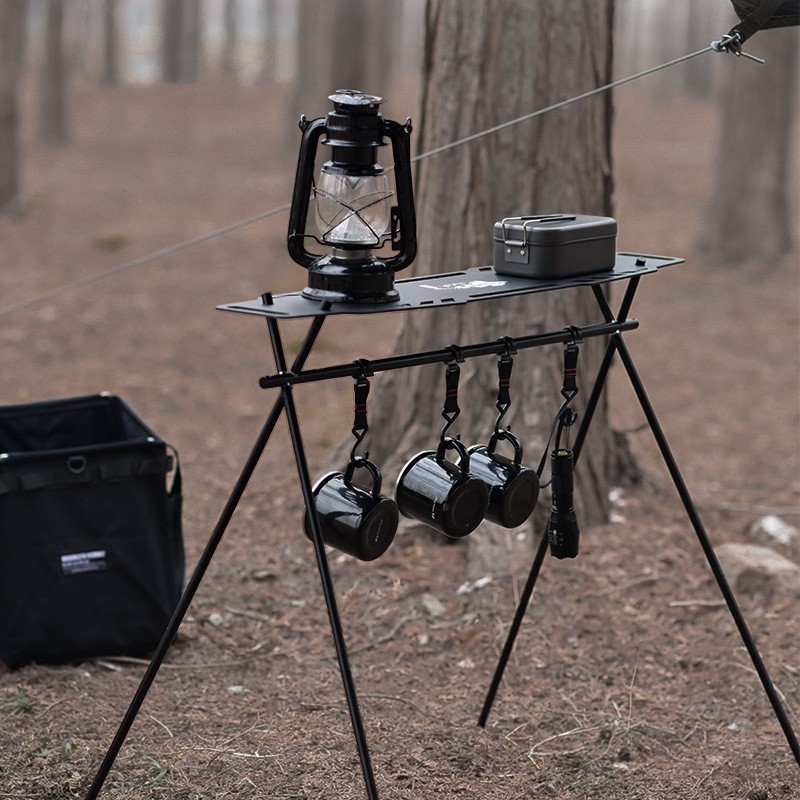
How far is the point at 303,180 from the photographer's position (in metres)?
2.47

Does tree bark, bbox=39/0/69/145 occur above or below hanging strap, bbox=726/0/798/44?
below

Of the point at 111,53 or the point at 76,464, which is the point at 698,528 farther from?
the point at 111,53

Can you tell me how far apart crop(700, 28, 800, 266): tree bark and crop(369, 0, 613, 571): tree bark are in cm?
652

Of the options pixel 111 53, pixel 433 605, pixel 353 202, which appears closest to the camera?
pixel 353 202

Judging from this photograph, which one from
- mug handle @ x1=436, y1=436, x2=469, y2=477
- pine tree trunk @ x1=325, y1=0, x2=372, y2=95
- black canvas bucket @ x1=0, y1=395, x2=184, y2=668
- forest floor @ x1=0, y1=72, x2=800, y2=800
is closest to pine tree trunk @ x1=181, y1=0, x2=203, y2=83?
pine tree trunk @ x1=325, y1=0, x2=372, y2=95

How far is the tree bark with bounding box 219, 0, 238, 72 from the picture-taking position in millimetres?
30938

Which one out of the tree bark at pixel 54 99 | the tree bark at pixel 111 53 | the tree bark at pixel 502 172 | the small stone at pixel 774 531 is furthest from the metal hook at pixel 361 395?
the tree bark at pixel 111 53

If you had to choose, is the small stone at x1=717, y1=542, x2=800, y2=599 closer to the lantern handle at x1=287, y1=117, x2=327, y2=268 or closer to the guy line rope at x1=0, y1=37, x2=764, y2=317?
the guy line rope at x1=0, y1=37, x2=764, y2=317

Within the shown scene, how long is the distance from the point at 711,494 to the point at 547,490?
1.34 metres

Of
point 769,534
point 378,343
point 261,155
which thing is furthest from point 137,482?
point 261,155

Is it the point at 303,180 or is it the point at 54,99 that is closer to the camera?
the point at 303,180

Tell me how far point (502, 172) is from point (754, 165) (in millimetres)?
6900

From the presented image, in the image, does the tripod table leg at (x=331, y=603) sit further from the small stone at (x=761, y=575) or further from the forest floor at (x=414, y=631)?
the small stone at (x=761, y=575)

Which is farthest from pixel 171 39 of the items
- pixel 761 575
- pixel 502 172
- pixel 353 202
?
pixel 353 202
